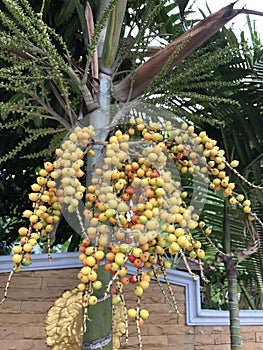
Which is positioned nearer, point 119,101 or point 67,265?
point 119,101

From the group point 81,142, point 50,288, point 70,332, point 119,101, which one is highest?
point 119,101

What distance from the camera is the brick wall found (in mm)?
1436

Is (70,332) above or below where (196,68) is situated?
below

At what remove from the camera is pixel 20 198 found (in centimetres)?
208

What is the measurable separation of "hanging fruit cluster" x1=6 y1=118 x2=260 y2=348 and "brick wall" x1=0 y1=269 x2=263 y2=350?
935 mm

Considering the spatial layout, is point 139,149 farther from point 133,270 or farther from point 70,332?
point 133,270

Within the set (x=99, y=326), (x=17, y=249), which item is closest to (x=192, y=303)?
(x=99, y=326)

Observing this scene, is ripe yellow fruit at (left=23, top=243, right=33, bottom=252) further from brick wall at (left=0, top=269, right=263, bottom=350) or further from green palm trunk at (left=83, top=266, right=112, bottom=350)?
brick wall at (left=0, top=269, right=263, bottom=350)

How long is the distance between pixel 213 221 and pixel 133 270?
382 millimetres

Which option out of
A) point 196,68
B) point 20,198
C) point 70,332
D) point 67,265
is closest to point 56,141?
point 196,68

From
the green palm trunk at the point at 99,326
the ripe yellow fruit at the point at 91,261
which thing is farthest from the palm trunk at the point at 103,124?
the ripe yellow fruit at the point at 91,261

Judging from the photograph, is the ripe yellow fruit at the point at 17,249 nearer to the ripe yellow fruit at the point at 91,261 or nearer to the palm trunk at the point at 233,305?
the ripe yellow fruit at the point at 91,261

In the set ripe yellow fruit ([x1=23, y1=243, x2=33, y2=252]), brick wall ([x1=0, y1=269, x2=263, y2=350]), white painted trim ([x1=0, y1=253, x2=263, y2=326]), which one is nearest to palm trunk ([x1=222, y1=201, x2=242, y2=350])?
white painted trim ([x1=0, y1=253, x2=263, y2=326])

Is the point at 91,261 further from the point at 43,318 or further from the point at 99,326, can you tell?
the point at 43,318
